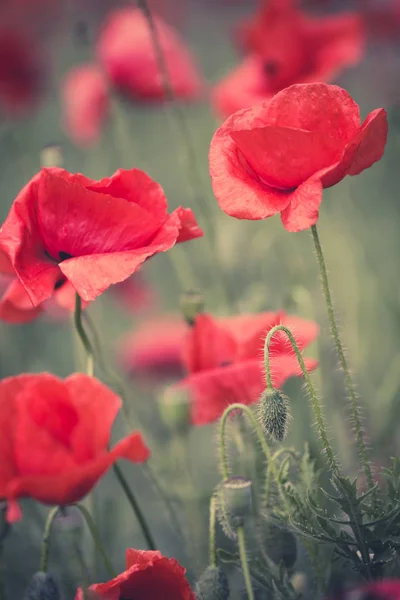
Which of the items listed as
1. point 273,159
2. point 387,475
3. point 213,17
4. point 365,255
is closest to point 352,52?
point 365,255

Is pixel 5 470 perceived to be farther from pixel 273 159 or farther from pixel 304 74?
pixel 304 74

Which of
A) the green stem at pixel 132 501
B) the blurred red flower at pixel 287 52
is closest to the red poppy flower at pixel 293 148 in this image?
the green stem at pixel 132 501

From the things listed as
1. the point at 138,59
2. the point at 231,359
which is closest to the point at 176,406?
the point at 231,359

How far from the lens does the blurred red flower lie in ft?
3.54

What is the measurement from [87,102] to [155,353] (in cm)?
47

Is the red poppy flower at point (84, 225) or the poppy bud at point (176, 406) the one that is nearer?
the red poppy flower at point (84, 225)

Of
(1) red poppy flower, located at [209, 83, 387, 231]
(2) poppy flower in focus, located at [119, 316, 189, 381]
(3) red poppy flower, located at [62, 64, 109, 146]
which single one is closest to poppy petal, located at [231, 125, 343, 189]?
(1) red poppy flower, located at [209, 83, 387, 231]

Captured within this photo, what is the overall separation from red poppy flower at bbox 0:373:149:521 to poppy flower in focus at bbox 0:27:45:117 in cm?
95

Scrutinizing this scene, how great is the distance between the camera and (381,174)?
5.43ft

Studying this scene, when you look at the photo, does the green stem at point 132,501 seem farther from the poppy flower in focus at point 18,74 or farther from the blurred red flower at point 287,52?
the poppy flower in focus at point 18,74

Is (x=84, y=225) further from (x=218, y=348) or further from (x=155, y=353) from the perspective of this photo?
(x=155, y=353)

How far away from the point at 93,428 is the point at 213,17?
8.34ft

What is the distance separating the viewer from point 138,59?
1270 mm

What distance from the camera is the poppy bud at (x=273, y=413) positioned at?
2.06 feet
